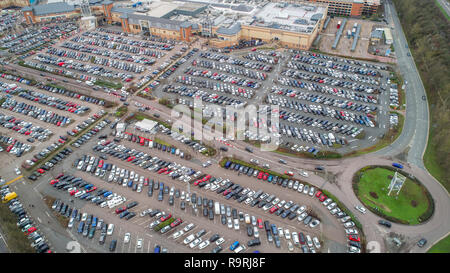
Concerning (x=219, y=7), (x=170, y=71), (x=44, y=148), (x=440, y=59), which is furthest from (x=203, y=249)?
(x=219, y=7)

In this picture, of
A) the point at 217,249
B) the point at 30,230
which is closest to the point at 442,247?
the point at 217,249

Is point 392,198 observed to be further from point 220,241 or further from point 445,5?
point 445,5

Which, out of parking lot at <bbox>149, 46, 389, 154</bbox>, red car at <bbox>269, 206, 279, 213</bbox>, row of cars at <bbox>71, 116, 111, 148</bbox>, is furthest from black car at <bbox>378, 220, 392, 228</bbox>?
row of cars at <bbox>71, 116, 111, 148</bbox>

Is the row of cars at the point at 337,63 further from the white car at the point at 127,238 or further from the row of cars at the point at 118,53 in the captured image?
the white car at the point at 127,238

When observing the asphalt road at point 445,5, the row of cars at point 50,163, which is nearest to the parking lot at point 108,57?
the row of cars at point 50,163

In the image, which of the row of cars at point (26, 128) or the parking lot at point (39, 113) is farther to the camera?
the row of cars at point (26, 128)

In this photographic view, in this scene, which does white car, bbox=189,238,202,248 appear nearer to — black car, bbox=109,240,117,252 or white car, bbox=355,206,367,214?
black car, bbox=109,240,117,252

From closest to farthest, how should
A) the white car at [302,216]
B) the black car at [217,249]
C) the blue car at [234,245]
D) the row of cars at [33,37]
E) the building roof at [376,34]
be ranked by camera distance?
the black car at [217,249]
the blue car at [234,245]
the white car at [302,216]
the row of cars at [33,37]
the building roof at [376,34]
